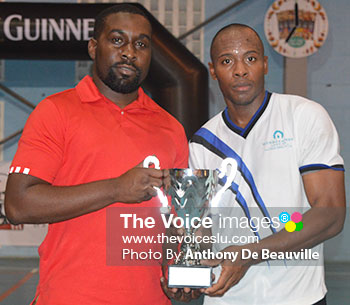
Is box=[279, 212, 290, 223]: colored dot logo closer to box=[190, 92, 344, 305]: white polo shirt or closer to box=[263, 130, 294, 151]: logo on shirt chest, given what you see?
box=[190, 92, 344, 305]: white polo shirt

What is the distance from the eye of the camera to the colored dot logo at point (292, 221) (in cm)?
144

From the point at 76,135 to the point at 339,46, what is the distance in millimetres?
→ 4977

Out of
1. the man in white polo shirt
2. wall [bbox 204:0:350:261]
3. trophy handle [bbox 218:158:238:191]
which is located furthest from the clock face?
trophy handle [bbox 218:158:238:191]

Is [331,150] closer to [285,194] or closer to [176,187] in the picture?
[285,194]

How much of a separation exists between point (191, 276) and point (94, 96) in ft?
2.18

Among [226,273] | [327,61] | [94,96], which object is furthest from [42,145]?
[327,61]

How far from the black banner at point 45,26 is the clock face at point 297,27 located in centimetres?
209

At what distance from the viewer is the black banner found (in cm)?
436

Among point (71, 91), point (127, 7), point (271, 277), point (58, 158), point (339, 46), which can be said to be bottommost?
point (271, 277)

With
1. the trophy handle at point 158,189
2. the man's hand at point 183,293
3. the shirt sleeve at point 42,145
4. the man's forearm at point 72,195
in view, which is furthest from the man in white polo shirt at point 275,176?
the shirt sleeve at point 42,145

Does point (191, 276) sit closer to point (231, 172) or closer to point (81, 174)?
point (231, 172)

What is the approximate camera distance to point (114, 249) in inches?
57.2

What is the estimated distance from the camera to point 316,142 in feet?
4.78

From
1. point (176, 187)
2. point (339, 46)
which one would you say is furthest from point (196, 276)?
point (339, 46)
